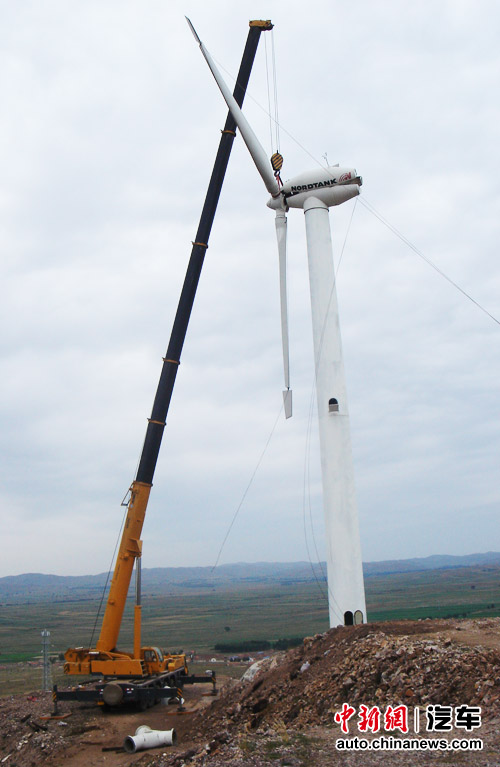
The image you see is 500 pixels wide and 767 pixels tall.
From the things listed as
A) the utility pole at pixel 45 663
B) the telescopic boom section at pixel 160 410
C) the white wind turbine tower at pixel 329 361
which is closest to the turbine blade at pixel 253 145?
the white wind turbine tower at pixel 329 361

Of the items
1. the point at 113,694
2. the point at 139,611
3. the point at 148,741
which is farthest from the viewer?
the point at 139,611

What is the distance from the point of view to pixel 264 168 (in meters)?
24.7

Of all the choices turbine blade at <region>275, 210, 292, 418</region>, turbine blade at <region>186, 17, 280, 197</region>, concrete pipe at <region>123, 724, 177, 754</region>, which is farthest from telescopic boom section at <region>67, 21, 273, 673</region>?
concrete pipe at <region>123, 724, 177, 754</region>

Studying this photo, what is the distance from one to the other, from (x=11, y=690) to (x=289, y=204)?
3100 centimetres

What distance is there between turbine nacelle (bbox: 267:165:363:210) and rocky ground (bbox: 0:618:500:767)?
14.6 m

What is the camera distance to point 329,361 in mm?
22156

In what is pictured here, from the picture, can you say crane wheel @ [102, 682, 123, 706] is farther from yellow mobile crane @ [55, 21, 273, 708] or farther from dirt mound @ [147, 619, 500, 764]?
dirt mound @ [147, 619, 500, 764]

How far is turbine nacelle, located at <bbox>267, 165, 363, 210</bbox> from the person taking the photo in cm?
2353

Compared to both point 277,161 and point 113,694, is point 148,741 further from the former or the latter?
point 277,161

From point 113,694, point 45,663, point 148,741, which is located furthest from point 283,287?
point 45,663

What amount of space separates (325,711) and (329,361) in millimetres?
10698

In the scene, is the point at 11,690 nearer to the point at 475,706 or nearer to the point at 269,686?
the point at 269,686

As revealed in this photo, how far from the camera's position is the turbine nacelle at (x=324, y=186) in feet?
77.2

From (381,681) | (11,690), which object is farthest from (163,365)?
(11,690)
